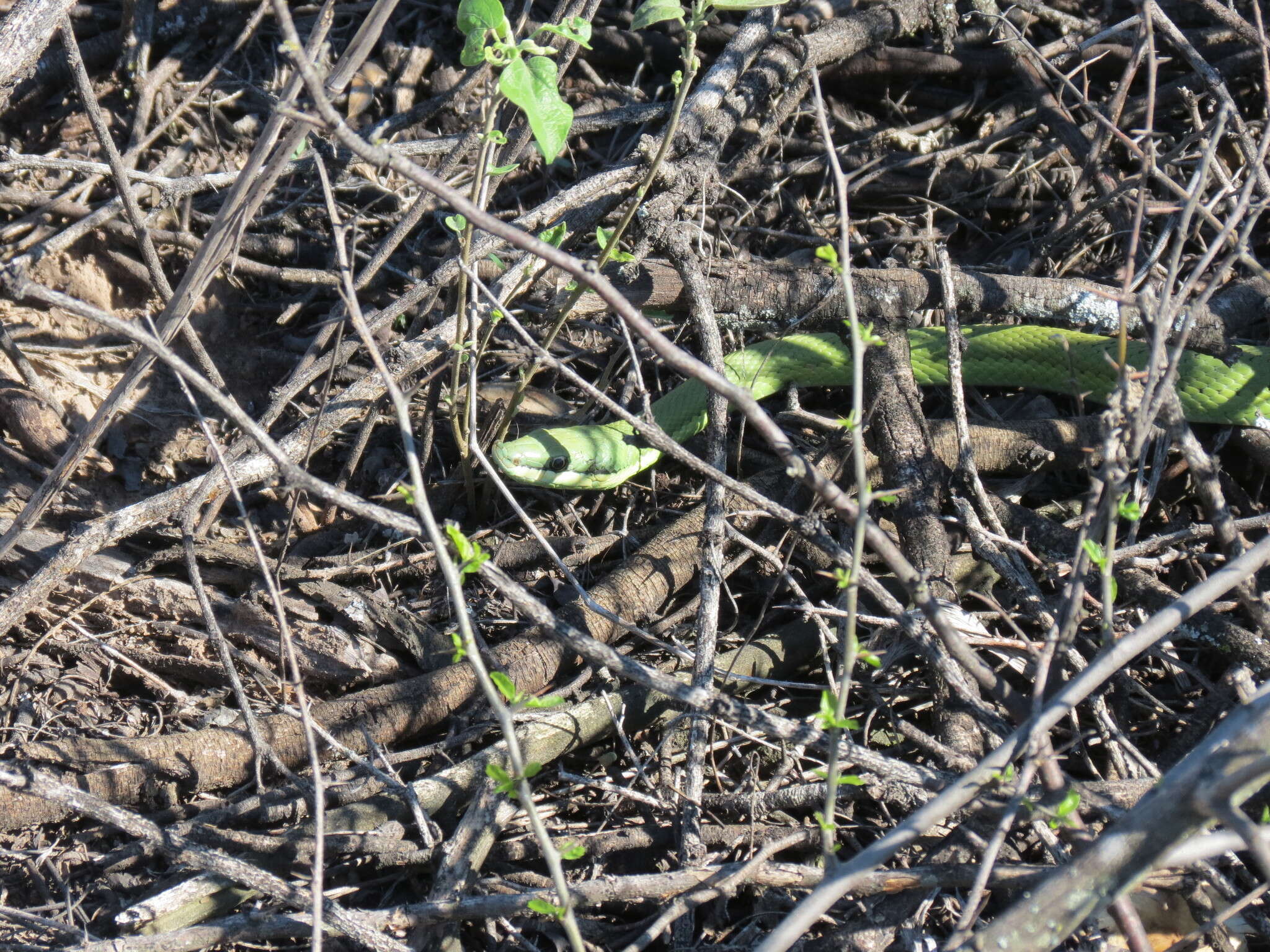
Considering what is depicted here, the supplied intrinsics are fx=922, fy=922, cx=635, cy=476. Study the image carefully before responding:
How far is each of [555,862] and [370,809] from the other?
0.95 m

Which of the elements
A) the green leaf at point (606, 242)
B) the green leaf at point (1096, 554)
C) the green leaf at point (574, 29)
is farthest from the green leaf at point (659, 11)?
the green leaf at point (1096, 554)

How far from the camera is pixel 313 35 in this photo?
7.19 feet

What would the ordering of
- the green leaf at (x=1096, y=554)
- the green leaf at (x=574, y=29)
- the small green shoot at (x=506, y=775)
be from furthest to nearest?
the green leaf at (x=574, y=29)
the green leaf at (x=1096, y=554)
the small green shoot at (x=506, y=775)

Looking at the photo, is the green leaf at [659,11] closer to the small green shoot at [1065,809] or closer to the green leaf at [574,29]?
the green leaf at [574,29]

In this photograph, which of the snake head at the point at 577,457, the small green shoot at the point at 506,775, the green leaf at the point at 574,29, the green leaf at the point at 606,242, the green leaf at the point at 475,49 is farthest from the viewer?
the snake head at the point at 577,457

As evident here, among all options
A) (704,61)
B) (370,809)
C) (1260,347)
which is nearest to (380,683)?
(370,809)

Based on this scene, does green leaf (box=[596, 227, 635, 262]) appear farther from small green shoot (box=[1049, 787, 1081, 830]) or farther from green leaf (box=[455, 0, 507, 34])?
small green shoot (box=[1049, 787, 1081, 830])

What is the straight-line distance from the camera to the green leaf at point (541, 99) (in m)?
1.54

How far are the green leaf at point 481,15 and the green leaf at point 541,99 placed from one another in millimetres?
156

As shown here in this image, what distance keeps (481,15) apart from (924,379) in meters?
2.18

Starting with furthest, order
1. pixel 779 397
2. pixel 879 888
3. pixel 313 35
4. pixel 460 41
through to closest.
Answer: pixel 460 41, pixel 779 397, pixel 313 35, pixel 879 888

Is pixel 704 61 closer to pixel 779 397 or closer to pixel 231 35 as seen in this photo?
pixel 779 397

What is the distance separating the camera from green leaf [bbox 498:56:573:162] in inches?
60.7

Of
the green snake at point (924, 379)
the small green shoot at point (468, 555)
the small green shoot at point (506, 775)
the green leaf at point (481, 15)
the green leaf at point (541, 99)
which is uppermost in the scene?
the green leaf at point (481, 15)
